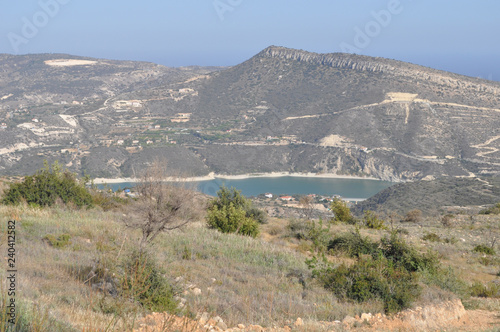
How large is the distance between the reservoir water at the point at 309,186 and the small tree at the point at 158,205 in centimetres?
5111

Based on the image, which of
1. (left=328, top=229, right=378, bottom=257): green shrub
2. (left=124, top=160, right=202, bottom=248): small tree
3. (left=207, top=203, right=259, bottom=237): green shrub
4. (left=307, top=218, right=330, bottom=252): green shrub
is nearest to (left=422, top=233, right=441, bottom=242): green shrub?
(left=307, top=218, right=330, bottom=252): green shrub

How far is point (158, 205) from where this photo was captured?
356 inches

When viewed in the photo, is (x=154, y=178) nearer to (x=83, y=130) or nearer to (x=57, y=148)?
(x=57, y=148)

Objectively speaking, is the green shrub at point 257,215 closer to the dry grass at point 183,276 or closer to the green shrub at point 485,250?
the dry grass at point 183,276

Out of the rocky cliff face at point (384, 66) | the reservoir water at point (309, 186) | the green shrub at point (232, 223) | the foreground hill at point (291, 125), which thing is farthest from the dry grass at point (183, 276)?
the rocky cliff face at point (384, 66)

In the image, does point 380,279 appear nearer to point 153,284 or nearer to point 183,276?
point 183,276

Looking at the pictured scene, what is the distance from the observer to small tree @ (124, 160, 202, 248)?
8.20 metres

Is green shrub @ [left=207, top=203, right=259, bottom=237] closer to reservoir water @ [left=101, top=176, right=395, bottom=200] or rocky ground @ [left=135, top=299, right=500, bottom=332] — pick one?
rocky ground @ [left=135, top=299, right=500, bottom=332]

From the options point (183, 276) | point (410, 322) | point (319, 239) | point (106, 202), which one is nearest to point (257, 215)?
point (319, 239)

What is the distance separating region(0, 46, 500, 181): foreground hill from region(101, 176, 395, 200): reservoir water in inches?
119

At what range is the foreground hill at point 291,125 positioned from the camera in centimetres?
6525

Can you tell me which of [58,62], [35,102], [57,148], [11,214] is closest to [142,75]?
[58,62]

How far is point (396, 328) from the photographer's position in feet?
16.5

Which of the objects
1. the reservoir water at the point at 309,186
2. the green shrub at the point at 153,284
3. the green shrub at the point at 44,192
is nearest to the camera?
the green shrub at the point at 153,284
